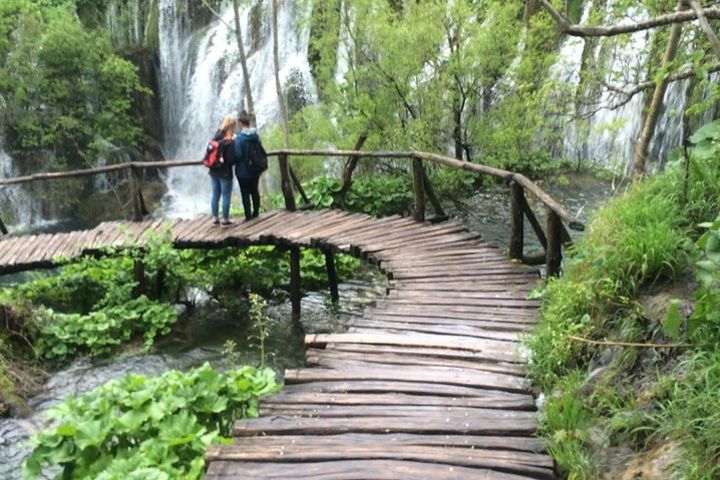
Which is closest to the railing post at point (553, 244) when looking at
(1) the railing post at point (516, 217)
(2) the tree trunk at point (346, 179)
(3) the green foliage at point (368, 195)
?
(1) the railing post at point (516, 217)

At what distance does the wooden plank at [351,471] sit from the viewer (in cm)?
283

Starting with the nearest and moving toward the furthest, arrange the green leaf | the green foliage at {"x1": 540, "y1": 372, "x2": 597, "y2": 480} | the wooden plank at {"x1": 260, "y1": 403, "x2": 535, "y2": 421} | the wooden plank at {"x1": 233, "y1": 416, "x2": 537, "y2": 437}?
the green leaf, the green foliage at {"x1": 540, "y1": 372, "x2": 597, "y2": 480}, the wooden plank at {"x1": 233, "y1": 416, "x2": 537, "y2": 437}, the wooden plank at {"x1": 260, "y1": 403, "x2": 535, "y2": 421}

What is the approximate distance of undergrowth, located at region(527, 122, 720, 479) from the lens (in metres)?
2.70

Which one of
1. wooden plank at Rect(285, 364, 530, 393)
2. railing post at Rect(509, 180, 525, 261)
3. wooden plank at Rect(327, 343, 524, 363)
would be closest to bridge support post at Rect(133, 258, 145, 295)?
wooden plank at Rect(327, 343, 524, 363)

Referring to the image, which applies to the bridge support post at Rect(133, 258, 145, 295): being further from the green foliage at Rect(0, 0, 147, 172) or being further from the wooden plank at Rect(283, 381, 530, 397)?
the green foliage at Rect(0, 0, 147, 172)

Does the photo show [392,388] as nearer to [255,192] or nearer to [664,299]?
[664,299]

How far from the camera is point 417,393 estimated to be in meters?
3.70

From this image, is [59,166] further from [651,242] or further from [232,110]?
[651,242]

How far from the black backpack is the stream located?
2.19 meters

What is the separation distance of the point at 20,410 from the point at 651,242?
20.5ft

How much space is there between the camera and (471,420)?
3.34 meters

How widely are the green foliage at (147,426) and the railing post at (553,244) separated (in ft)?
8.88

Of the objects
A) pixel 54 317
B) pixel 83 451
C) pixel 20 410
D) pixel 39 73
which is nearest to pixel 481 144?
pixel 54 317

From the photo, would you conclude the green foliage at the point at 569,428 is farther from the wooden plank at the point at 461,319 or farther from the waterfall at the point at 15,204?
the waterfall at the point at 15,204
